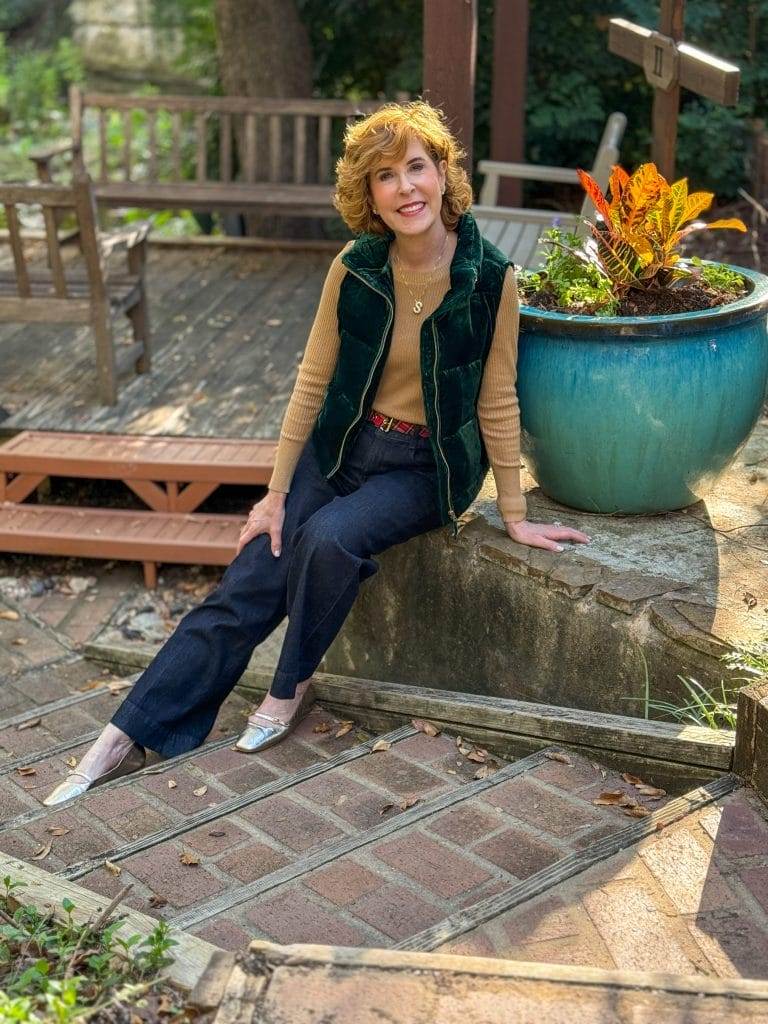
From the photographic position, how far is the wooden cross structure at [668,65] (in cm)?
441

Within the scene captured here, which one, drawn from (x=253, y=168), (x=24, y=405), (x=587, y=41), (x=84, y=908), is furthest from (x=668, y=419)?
(x=587, y=41)

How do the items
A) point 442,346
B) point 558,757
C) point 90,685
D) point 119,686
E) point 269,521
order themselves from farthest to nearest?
point 90,685
point 119,686
point 269,521
point 442,346
point 558,757

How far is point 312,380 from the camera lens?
3414 mm

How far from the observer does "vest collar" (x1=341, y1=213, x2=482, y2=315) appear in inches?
125

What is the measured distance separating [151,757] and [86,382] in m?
3.15

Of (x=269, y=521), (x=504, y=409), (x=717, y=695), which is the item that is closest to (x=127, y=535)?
(x=269, y=521)

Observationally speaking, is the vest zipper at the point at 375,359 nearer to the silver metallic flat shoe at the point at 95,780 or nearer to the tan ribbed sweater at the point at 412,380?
the tan ribbed sweater at the point at 412,380

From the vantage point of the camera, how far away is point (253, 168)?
7.75 meters

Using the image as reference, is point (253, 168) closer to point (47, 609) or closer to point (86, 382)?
point (86, 382)

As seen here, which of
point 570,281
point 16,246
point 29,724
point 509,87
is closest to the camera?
point 570,281

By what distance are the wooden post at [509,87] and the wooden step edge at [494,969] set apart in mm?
6164

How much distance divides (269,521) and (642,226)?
1243 millimetres

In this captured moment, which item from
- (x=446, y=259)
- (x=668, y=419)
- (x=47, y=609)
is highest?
(x=446, y=259)

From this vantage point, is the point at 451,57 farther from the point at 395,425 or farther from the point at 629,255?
the point at 395,425
